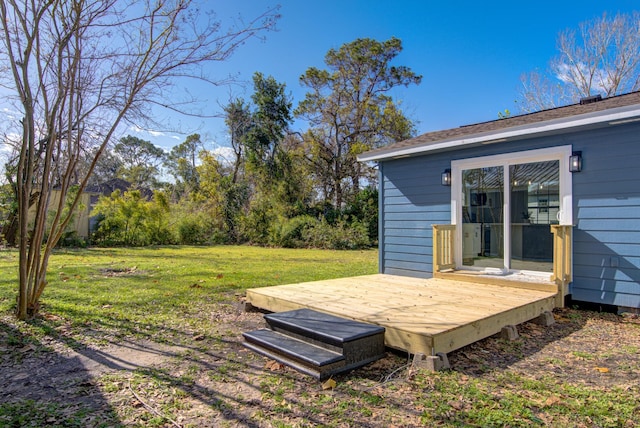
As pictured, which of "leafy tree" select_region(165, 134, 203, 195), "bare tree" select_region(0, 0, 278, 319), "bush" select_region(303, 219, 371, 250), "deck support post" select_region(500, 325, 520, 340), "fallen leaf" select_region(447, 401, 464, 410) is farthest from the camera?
"leafy tree" select_region(165, 134, 203, 195)

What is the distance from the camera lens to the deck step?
2.55m

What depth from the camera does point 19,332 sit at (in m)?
3.29

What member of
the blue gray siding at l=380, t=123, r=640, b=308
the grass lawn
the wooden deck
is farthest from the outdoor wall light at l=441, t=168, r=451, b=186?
the grass lawn

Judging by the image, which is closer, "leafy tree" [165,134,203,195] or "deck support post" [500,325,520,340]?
"deck support post" [500,325,520,340]

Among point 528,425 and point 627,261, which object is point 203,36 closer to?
point 528,425

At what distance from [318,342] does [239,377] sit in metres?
0.61

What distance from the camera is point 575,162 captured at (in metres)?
4.53

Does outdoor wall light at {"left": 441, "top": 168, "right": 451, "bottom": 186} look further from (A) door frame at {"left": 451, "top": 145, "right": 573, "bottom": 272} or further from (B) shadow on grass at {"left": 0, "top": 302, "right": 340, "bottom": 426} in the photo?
(B) shadow on grass at {"left": 0, "top": 302, "right": 340, "bottom": 426}

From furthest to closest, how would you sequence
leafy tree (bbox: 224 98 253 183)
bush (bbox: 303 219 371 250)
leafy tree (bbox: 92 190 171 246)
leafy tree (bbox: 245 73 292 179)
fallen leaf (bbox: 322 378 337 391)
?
leafy tree (bbox: 245 73 292 179)
leafy tree (bbox: 224 98 253 183)
bush (bbox: 303 219 371 250)
leafy tree (bbox: 92 190 171 246)
fallen leaf (bbox: 322 378 337 391)

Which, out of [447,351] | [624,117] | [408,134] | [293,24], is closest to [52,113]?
[293,24]

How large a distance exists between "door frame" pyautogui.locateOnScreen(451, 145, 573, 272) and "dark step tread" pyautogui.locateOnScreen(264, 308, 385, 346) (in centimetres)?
318

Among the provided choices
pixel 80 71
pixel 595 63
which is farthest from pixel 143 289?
pixel 595 63

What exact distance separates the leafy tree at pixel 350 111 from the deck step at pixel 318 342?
14.1 metres

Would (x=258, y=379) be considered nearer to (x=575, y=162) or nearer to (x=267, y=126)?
(x=575, y=162)
